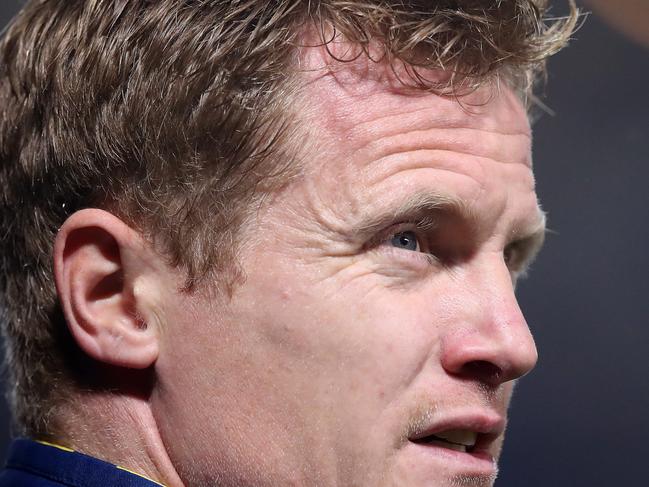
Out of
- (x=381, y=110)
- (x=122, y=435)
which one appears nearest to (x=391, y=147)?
(x=381, y=110)

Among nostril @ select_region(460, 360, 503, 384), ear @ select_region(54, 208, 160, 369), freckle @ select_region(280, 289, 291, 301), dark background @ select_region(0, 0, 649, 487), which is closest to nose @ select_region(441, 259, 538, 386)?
nostril @ select_region(460, 360, 503, 384)

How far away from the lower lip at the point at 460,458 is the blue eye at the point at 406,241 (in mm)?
266

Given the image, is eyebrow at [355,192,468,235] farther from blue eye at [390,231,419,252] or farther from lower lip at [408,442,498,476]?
lower lip at [408,442,498,476]

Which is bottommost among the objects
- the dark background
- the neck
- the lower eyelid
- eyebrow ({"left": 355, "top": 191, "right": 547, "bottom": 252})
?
the dark background

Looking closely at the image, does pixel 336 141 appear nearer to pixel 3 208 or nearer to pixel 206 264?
pixel 206 264

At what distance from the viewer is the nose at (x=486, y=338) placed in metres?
1.25

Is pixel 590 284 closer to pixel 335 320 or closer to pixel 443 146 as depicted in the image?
pixel 443 146

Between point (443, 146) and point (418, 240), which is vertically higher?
point (443, 146)

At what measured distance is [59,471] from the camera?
1.26 m

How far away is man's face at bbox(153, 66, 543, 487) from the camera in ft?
4.05

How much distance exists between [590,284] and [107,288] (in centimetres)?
157

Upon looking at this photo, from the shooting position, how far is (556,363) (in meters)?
2.55

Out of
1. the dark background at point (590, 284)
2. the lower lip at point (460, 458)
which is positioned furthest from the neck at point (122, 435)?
the dark background at point (590, 284)

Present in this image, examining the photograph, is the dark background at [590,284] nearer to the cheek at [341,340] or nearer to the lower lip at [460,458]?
the lower lip at [460,458]
